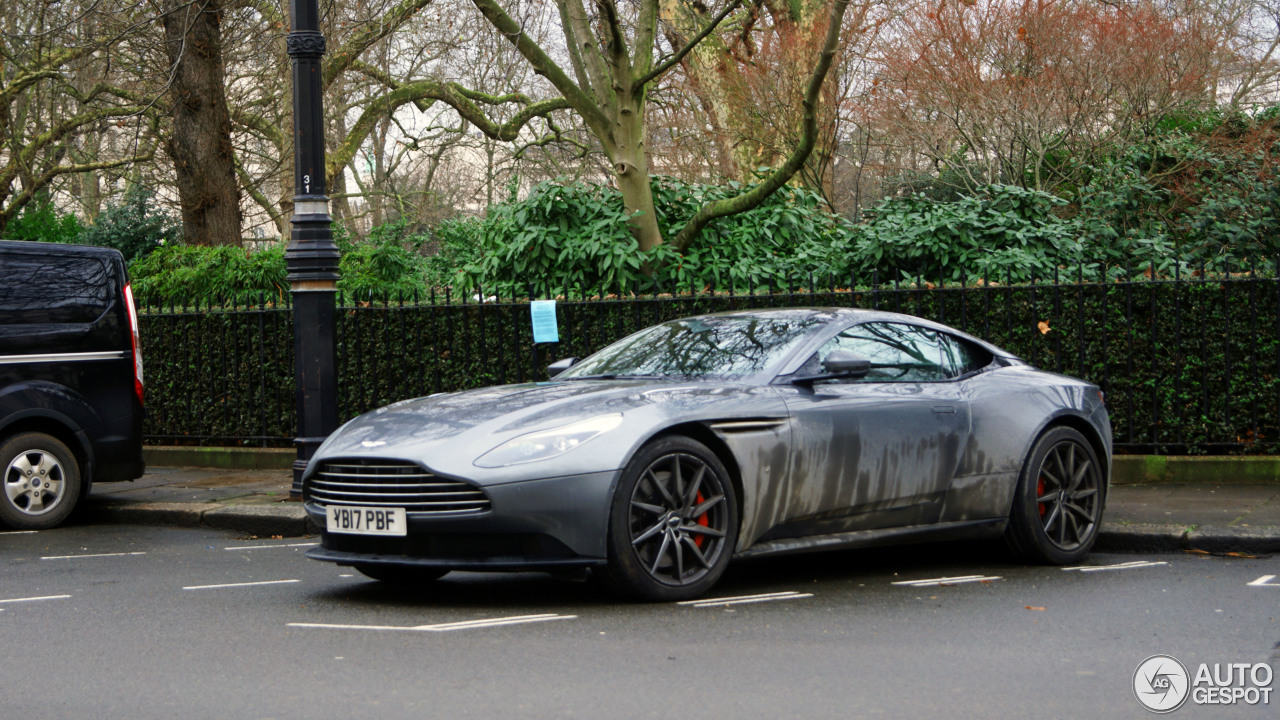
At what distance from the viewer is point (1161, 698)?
4.29 meters

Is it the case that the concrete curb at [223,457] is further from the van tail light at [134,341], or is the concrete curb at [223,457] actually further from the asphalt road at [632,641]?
the asphalt road at [632,641]

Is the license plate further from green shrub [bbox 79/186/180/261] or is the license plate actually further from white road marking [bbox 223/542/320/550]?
green shrub [bbox 79/186/180/261]

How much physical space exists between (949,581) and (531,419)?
233 centimetres

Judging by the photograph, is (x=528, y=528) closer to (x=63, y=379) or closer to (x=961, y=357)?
(x=961, y=357)

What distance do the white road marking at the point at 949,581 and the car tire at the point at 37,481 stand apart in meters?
6.18

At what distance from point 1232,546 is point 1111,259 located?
4.43 meters

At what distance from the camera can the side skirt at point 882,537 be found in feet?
20.3

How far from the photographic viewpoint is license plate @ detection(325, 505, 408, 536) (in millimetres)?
5699

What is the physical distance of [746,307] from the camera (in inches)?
428

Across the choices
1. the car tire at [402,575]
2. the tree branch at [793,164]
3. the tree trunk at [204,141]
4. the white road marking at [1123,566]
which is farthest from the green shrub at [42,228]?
the white road marking at [1123,566]

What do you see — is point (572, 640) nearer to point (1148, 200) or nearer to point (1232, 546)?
point (1232, 546)

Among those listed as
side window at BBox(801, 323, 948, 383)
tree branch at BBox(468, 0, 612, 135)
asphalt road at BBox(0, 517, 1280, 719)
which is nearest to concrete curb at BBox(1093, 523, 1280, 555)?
asphalt road at BBox(0, 517, 1280, 719)

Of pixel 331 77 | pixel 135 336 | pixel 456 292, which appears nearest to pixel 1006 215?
pixel 456 292

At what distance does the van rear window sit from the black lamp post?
1526 mm
